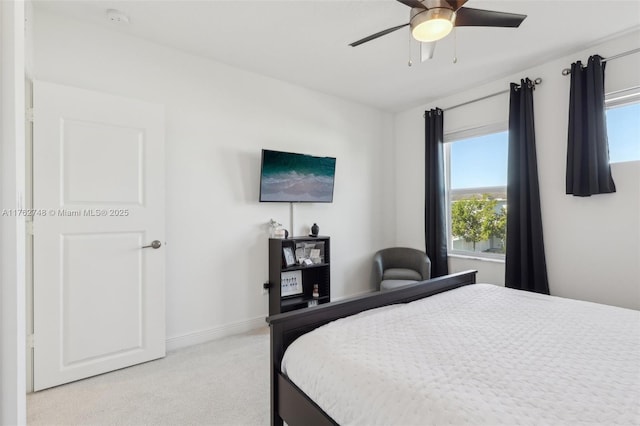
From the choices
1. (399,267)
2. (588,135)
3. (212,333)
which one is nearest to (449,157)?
(588,135)

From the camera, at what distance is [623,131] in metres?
2.63

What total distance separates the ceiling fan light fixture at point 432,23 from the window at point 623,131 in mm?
2074

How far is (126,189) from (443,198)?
341cm

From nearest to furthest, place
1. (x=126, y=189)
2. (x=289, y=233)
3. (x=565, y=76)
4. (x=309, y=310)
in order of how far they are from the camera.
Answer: (x=309, y=310), (x=126, y=189), (x=565, y=76), (x=289, y=233)

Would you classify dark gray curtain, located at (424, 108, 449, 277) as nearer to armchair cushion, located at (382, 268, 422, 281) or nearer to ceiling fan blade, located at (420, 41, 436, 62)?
armchair cushion, located at (382, 268, 422, 281)

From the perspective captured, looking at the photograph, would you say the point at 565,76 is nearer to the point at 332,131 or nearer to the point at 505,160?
the point at 505,160

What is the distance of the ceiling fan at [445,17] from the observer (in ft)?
5.41

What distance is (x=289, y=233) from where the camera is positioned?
11.4ft

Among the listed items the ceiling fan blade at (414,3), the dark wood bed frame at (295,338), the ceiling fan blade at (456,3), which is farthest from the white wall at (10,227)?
the ceiling fan blade at (456,3)

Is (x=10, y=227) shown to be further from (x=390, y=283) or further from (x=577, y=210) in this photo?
(x=577, y=210)

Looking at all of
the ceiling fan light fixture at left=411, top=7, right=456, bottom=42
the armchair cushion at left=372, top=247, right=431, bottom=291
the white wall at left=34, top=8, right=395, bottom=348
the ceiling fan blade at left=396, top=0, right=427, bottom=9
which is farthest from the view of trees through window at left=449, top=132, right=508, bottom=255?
the ceiling fan blade at left=396, top=0, right=427, bottom=9

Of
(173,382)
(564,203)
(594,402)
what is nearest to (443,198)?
(564,203)

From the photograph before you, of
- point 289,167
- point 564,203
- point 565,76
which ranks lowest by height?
point 564,203

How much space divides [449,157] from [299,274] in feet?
8.10
